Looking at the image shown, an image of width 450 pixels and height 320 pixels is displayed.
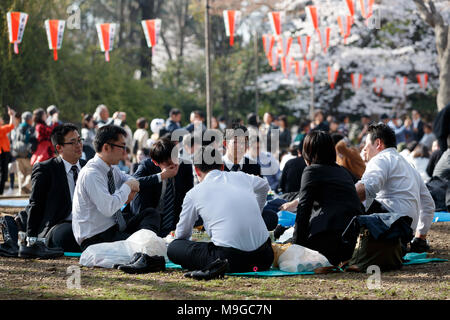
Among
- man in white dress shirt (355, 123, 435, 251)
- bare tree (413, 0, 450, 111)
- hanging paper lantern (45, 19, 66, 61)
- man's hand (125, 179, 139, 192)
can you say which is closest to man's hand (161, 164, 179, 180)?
man's hand (125, 179, 139, 192)

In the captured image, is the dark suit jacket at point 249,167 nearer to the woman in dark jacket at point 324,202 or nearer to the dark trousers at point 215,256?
the woman in dark jacket at point 324,202

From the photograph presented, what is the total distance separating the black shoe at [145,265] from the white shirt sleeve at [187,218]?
0.27 m

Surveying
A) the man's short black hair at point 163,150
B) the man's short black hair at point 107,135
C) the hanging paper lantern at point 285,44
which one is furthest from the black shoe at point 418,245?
the hanging paper lantern at point 285,44

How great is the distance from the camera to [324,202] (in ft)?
19.5

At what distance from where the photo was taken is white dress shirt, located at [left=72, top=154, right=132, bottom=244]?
20.4 feet

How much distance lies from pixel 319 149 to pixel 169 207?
222 cm

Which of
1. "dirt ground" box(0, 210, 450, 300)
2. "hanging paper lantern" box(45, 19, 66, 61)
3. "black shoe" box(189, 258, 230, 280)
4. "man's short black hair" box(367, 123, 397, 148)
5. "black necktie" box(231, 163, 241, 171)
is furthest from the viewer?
"hanging paper lantern" box(45, 19, 66, 61)

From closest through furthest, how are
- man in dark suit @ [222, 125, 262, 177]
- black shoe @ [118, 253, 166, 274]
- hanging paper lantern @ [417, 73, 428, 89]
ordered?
black shoe @ [118, 253, 166, 274], man in dark suit @ [222, 125, 262, 177], hanging paper lantern @ [417, 73, 428, 89]

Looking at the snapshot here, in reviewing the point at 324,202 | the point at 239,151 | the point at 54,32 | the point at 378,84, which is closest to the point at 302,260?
the point at 324,202

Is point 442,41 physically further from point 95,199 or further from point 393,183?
point 95,199

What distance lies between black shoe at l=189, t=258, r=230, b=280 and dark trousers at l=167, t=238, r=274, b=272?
0.43 feet

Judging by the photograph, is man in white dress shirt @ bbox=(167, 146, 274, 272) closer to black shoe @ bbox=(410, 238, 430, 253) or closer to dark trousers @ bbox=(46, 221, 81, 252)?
dark trousers @ bbox=(46, 221, 81, 252)

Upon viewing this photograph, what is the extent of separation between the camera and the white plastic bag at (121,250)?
20.1 ft
